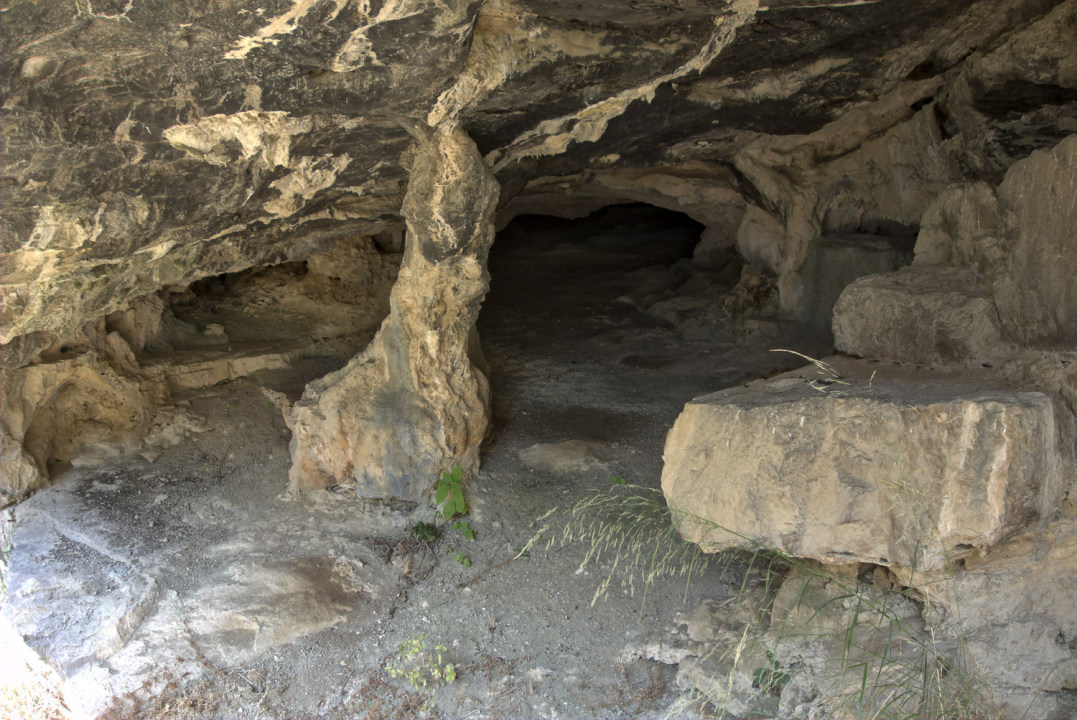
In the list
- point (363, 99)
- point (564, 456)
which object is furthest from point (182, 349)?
point (363, 99)

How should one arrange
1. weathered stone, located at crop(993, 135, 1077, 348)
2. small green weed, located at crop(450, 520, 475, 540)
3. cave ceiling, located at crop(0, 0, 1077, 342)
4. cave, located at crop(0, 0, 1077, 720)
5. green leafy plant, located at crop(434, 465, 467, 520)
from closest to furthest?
1. cave ceiling, located at crop(0, 0, 1077, 342)
2. cave, located at crop(0, 0, 1077, 720)
3. weathered stone, located at crop(993, 135, 1077, 348)
4. small green weed, located at crop(450, 520, 475, 540)
5. green leafy plant, located at crop(434, 465, 467, 520)

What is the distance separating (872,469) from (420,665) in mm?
2049

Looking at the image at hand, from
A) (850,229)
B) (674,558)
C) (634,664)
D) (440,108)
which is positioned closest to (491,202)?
(440,108)

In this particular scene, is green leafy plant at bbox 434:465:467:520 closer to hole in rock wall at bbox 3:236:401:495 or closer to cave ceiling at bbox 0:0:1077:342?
hole in rock wall at bbox 3:236:401:495

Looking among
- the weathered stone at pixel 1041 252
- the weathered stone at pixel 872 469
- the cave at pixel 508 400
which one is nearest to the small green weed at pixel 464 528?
the cave at pixel 508 400

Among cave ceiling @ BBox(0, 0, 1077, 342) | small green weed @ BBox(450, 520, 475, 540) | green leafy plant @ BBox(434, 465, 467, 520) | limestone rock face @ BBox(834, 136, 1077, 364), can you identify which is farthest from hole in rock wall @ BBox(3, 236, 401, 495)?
limestone rock face @ BBox(834, 136, 1077, 364)

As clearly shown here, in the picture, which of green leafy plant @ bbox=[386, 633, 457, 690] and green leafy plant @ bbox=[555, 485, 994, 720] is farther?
green leafy plant @ bbox=[386, 633, 457, 690]

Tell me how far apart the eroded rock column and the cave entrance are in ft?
2.06

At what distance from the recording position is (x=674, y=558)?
3.88 m

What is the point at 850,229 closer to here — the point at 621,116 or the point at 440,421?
the point at 621,116

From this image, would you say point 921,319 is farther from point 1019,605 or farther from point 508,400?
point 508,400

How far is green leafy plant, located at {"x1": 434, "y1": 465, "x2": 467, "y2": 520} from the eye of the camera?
438 centimetres

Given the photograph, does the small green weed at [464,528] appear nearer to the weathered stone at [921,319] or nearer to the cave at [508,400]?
the cave at [508,400]

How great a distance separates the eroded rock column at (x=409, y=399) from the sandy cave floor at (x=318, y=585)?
191 millimetres
